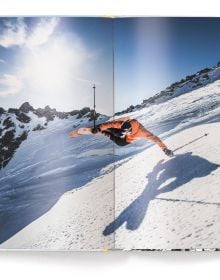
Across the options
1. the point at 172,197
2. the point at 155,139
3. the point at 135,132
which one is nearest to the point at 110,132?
the point at 135,132

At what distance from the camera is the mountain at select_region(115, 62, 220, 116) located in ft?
9.66

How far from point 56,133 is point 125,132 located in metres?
0.43

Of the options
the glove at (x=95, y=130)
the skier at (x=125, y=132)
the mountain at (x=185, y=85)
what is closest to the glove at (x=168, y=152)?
the skier at (x=125, y=132)

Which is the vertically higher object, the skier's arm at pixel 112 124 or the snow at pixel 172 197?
the skier's arm at pixel 112 124

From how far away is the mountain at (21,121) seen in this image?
2.95 metres

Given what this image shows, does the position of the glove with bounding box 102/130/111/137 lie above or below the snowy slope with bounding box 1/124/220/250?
above

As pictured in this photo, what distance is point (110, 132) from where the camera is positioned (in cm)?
296

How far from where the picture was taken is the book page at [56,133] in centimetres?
291

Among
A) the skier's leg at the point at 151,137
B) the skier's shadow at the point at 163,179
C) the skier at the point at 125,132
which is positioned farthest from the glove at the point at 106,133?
the skier's shadow at the point at 163,179

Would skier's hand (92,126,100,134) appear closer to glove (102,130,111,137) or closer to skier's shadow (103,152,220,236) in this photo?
glove (102,130,111,137)

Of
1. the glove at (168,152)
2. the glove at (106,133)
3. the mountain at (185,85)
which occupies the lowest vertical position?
the glove at (168,152)

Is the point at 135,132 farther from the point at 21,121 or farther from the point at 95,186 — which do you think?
the point at 21,121

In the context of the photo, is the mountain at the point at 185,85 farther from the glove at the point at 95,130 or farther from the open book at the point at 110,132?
the glove at the point at 95,130

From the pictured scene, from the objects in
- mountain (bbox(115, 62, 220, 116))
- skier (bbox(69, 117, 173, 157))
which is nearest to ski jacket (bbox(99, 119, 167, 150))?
skier (bbox(69, 117, 173, 157))
